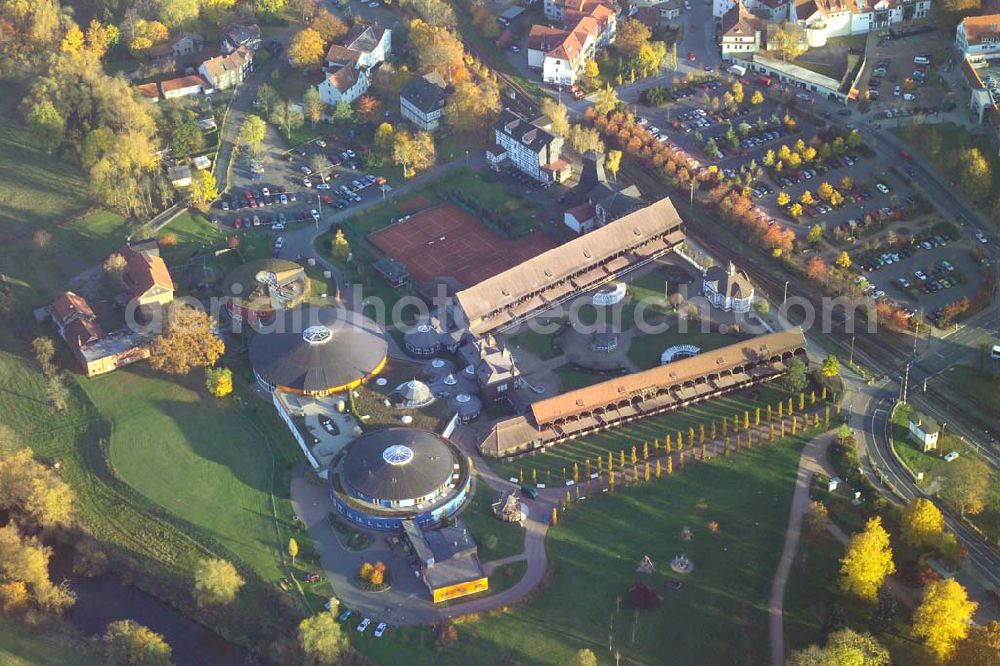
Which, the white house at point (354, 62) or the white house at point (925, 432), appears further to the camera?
the white house at point (354, 62)

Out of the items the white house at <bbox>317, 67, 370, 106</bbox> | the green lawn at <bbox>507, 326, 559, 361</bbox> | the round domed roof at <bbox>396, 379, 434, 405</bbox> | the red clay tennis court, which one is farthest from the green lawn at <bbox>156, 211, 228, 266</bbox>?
the green lawn at <bbox>507, 326, 559, 361</bbox>

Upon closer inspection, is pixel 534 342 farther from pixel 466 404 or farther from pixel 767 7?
pixel 767 7

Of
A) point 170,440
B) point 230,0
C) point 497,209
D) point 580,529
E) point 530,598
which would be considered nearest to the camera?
point 530,598

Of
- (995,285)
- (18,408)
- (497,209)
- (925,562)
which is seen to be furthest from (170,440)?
(995,285)

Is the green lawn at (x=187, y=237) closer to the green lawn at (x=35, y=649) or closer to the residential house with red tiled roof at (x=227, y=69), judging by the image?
the residential house with red tiled roof at (x=227, y=69)

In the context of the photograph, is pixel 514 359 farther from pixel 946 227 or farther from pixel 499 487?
pixel 946 227

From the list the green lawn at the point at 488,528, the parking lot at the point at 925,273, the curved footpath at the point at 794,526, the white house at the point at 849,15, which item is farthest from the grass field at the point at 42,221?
the white house at the point at 849,15
